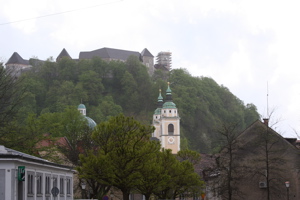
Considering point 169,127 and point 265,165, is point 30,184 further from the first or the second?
point 169,127

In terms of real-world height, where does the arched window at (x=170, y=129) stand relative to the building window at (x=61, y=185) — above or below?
above

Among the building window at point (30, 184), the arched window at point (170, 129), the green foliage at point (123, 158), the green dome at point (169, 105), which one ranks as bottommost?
the building window at point (30, 184)

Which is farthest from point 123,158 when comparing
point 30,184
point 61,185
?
point 30,184

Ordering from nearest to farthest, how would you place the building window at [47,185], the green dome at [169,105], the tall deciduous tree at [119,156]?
the building window at [47,185]
the tall deciduous tree at [119,156]
the green dome at [169,105]

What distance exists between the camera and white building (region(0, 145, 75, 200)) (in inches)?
1352

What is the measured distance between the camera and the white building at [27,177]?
1352 inches

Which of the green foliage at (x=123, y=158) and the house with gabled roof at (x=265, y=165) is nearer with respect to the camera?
the green foliage at (x=123, y=158)

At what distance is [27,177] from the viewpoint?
37625 millimetres

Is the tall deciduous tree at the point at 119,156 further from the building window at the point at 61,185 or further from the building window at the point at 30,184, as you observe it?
the building window at the point at 30,184

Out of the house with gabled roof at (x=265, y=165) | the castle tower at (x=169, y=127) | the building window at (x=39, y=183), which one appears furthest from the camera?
the castle tower at (x=169, y=127)

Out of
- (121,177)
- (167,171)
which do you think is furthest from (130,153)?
(167,171)

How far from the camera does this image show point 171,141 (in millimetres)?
174750

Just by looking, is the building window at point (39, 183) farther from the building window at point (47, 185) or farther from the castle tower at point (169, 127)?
the castle tower at point (169, 127)

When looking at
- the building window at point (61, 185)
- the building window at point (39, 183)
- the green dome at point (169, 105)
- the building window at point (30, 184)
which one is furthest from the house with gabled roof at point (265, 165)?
the green dome at point (169, 105)
